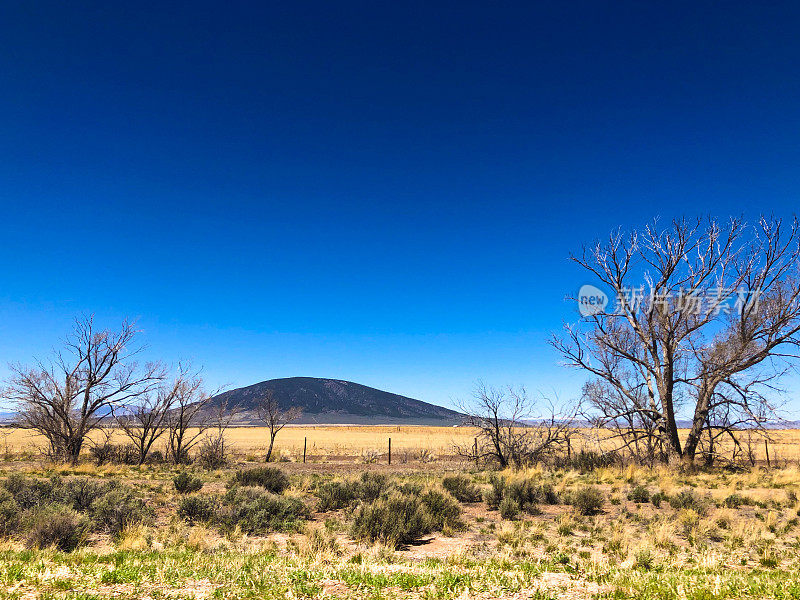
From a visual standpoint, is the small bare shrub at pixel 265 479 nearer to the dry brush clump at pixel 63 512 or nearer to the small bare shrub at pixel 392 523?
the dry brush clump at pixel 63 512

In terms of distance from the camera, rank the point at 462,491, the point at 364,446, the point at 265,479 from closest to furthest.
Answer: the point at 462,491 < the point at 265,479 < the point at 364,446

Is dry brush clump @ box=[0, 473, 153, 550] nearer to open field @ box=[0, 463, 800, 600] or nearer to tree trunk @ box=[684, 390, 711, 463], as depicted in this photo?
open field @ box=[0, 463, 800, 600]

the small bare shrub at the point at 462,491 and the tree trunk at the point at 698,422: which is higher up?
the tree trunk at the point at 698,422

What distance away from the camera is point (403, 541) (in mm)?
10703

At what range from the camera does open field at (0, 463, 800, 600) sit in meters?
6.23

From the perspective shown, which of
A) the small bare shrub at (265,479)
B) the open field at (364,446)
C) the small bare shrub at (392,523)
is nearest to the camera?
the small bare shrub at (392,523)

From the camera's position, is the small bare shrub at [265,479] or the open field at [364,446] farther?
the open field at [364,446]

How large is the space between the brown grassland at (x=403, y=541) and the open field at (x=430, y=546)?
0.04 meters

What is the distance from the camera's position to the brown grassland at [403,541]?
627 centimetres

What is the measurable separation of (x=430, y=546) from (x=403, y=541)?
64cm

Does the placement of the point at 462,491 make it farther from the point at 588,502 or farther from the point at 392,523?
the point at 392,523

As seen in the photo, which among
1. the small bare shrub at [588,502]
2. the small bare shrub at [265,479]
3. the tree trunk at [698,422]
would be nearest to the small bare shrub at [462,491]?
the small bare shrub at [588,502]

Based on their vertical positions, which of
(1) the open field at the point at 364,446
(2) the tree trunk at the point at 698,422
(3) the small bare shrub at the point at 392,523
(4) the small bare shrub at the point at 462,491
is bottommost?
(1) the open field at the point at 364,446

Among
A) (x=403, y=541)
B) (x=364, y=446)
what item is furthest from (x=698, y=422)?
(x=364, y=446)
